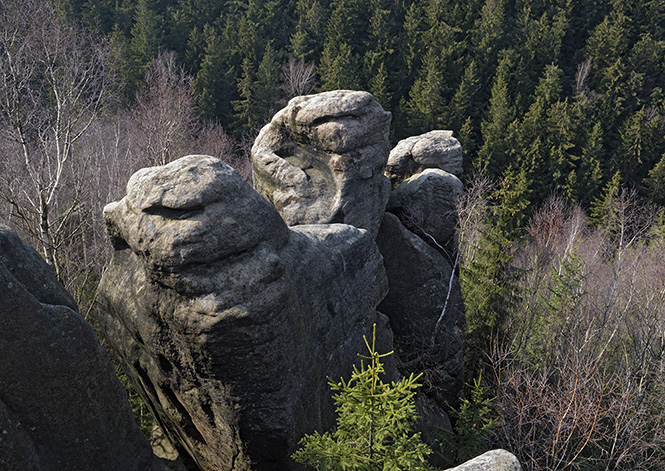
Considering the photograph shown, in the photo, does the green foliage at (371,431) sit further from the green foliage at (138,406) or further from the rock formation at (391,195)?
the rock formation at (391,195)

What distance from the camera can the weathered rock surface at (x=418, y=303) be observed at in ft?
51.5

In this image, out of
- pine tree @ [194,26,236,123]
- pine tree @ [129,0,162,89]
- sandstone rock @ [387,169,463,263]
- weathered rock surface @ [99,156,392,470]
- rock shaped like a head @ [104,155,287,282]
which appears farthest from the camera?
pine tree @ [194,26,236,123]

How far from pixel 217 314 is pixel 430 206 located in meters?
10.8

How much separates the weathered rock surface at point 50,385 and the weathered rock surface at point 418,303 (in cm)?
983

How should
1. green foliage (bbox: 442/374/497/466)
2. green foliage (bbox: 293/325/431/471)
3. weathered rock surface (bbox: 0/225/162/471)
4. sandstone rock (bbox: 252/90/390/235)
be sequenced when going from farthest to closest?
sandstone rock (bbox: 252/90/390/235) → green foliage (bbox: 442/374/497/466) → green foliage (bbox: 293/325/431/471) → weathered rock surface (bbox: 0/225/162/471)

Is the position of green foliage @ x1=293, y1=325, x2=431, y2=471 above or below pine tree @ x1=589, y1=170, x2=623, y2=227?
above

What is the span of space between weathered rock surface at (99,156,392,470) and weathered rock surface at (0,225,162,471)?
3.88 feet

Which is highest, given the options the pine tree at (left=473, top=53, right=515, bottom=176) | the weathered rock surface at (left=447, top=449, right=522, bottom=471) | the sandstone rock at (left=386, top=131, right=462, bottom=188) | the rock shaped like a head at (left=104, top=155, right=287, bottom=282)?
the rock shaped like a head at (left=104, top=155, right=287, bottom=282)

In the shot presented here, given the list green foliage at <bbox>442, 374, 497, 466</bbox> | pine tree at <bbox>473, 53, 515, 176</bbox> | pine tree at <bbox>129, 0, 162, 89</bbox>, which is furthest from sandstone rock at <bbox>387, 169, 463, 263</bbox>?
pine tree at <bbox>129, 0, 162, 89</bbox>

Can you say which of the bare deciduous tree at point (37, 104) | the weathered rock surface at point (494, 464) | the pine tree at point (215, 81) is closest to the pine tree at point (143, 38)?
the pine tree at point (215, 81)

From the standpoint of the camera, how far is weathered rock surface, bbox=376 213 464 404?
618 inches

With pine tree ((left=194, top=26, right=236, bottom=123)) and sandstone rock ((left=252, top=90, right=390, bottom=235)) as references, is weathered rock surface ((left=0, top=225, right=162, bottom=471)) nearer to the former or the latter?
sandstone rock ((left=252, top=90, right=390, bottom=235))

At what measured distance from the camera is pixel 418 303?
15867 millimetres

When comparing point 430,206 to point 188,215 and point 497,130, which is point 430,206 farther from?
point 497,130
